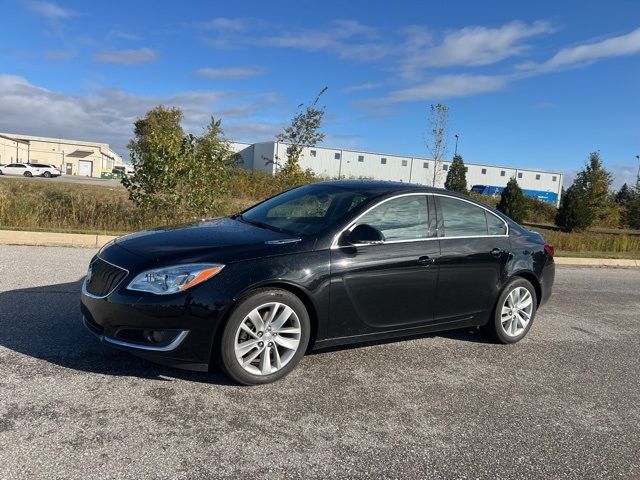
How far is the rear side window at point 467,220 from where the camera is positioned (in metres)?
5.05

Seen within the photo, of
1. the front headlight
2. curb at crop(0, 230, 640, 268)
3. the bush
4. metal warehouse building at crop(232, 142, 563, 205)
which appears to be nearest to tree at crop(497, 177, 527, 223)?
the bush

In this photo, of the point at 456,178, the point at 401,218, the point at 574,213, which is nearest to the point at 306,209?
the point at 401,218

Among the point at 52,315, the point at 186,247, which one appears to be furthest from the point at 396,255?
the point at 52,315

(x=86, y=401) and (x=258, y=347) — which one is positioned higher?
(x=258, y=347)

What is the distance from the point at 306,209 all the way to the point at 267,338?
148 cm

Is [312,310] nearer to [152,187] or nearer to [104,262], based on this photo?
[104,262]

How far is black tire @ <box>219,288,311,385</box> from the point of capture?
3721 mm

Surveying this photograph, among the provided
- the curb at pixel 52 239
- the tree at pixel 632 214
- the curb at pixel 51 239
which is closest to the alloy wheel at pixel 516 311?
the curb at pixel 52 239

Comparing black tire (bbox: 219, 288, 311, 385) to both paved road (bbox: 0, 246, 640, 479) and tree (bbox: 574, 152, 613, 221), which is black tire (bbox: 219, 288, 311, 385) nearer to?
paved road (bbox: 0, 246, 640, 479)

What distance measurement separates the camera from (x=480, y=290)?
5.11 meters

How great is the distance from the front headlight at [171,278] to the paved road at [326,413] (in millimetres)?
721

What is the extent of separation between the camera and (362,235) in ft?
14.1

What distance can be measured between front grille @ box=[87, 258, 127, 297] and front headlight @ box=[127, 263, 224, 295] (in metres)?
0.17

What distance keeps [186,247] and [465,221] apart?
2765mm
